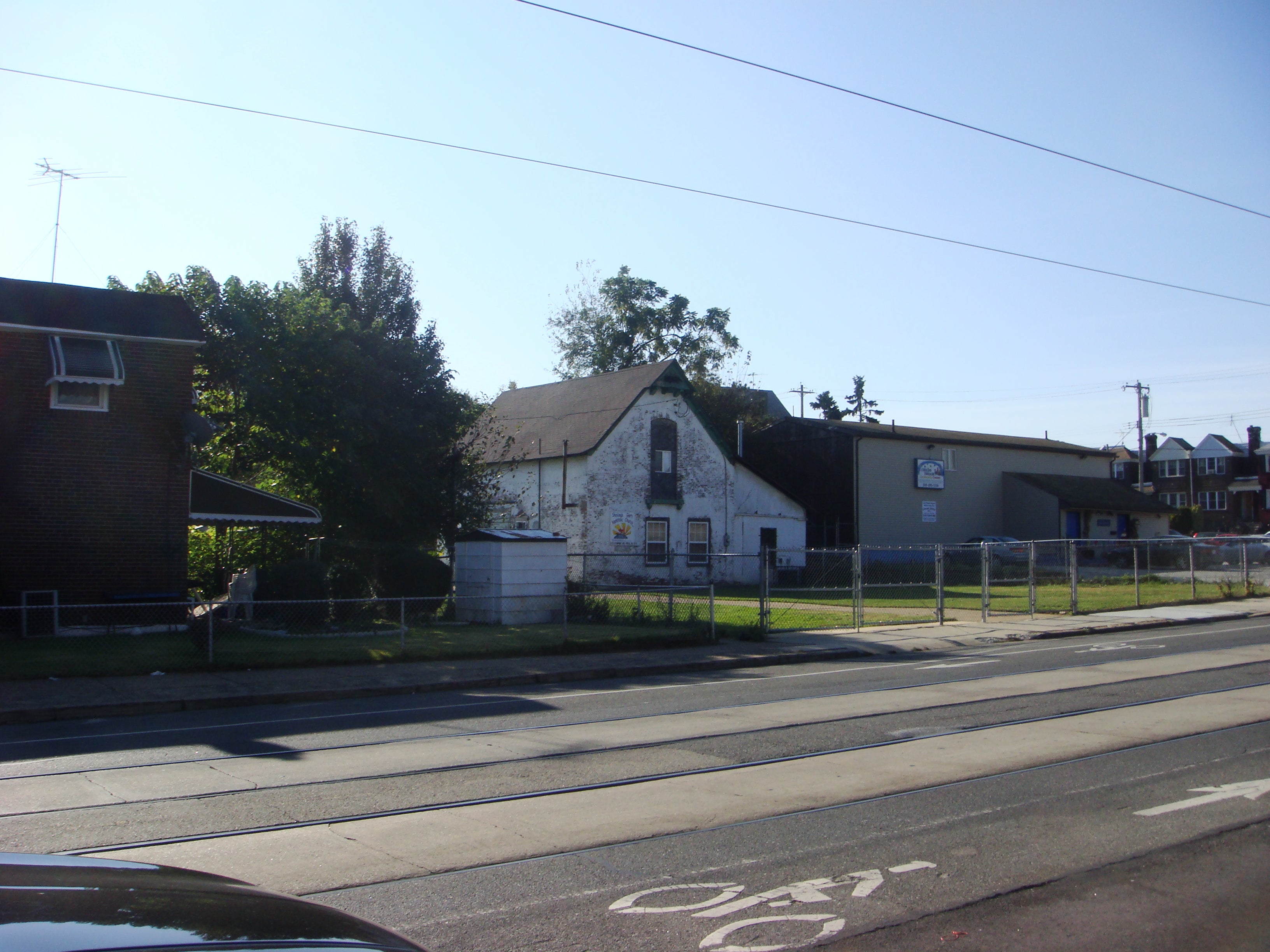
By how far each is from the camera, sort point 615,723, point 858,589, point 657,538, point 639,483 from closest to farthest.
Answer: point 615,723, point 858,589, point 639,483, point 657,538

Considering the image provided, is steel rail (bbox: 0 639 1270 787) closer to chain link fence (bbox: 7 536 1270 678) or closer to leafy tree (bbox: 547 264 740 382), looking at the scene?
chain link fence (bbox: 7 536 1270 678)

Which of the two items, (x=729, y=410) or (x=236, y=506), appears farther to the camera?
(x=729, y=410)

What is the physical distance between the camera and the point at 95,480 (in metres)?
19.5

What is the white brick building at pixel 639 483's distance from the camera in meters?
37.6

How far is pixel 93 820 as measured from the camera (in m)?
7.23

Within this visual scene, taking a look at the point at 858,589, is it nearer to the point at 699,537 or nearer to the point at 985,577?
the point at 985,577

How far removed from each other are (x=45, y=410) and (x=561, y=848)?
55.1 ft

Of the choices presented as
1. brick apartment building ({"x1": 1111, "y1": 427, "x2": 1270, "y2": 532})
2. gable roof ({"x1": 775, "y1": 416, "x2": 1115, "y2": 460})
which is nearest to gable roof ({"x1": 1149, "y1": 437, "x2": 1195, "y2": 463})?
brick apartment building ({"x1": 1111, "y1": 427, "x2": 1270, "y2": 532})

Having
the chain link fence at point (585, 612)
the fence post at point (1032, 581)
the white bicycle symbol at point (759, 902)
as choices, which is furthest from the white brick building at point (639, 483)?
the white bicycle symbol at point (759, 902)

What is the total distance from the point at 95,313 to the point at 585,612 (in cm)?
1204

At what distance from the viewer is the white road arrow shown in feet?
24.0

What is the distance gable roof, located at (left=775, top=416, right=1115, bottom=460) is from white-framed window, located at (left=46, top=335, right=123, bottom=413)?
113 ft

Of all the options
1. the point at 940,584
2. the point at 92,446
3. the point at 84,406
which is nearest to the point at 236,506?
the point at 92,446

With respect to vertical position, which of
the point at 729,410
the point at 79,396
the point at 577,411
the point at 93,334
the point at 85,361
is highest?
the point at 729,410
